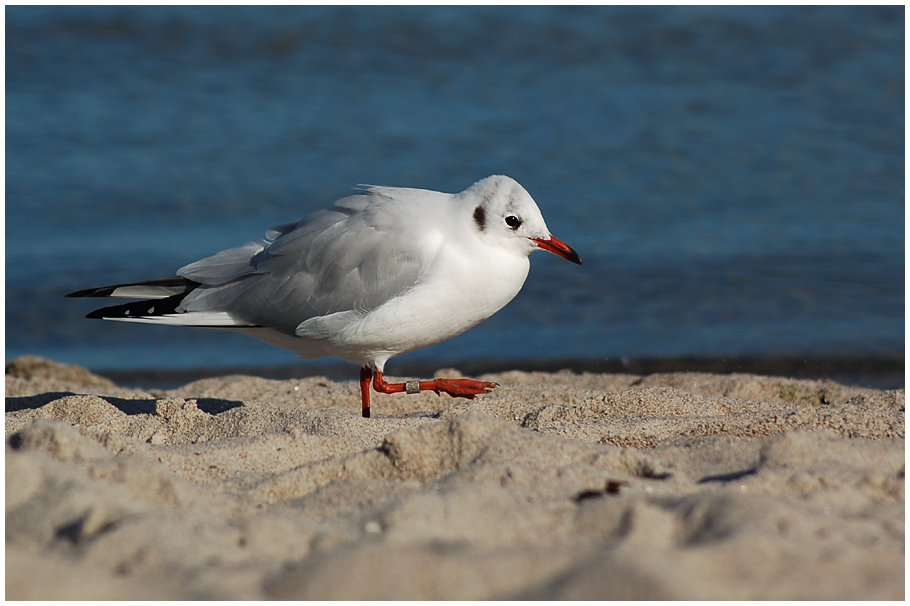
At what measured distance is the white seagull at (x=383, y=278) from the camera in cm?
A: 441

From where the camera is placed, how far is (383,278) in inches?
174

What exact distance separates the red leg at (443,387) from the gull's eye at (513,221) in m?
0.84

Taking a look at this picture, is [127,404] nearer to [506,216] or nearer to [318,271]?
[318,271]

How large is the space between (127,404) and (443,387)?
165 centimetres

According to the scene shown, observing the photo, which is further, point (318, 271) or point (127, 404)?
point (127, 404)

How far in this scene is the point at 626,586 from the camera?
199cm

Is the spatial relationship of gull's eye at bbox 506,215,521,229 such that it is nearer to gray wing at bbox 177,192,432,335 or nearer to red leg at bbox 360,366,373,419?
gray wing at bbox 177,192,432,335

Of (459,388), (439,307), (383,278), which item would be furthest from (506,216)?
(459,388)

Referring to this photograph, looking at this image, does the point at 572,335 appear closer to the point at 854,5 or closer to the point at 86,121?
the point at 86,121

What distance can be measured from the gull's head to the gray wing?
0.35 metres

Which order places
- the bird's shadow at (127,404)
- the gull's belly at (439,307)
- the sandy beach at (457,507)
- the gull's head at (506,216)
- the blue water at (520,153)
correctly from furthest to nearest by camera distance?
1. the blue water at (520,153)
2. the bird's shadow at (127,404)
3. the gull's head at (506,216)
4. the gull's belly at (439,307)
5. the sandy beach at (457,507)

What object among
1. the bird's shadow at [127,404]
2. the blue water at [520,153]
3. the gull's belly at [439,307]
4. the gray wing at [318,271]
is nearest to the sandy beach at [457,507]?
the bird's shadow at [127,404]

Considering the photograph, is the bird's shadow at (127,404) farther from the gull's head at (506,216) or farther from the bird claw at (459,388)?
the gull's head at (506,216)

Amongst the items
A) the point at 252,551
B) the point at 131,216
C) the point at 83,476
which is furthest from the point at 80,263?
the point at 252,551
